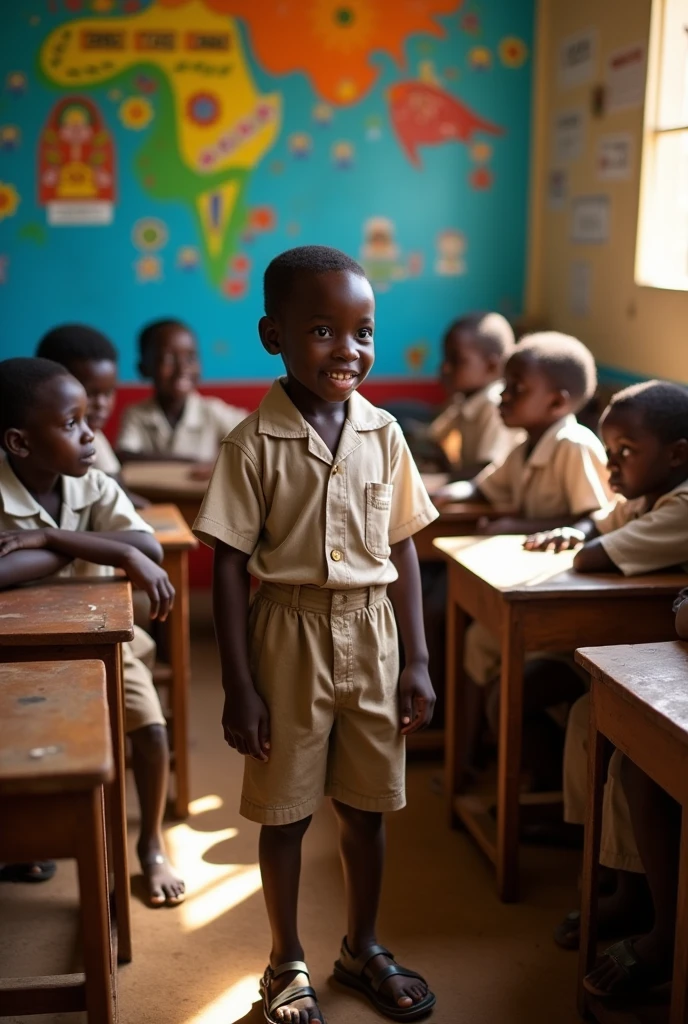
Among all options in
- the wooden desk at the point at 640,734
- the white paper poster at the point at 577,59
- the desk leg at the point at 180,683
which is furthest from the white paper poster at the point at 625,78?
the wooden desk at the point at 640,734

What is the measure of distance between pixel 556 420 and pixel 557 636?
2.70ft

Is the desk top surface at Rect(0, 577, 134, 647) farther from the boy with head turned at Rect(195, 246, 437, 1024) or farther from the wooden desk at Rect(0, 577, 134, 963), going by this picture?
the boy with head turned at Rect(195, 246, 437, 1024)

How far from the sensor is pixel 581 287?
4352mm

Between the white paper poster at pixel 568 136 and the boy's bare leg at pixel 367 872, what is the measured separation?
3.04m

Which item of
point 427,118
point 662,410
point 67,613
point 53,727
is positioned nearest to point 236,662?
point 67,613

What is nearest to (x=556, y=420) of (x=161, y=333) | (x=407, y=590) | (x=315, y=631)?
(x=407, y=590)

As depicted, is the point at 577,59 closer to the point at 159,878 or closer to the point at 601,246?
the point at 601,246

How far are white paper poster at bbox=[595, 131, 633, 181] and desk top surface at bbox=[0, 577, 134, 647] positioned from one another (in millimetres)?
2461

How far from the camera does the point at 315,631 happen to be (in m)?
1.98

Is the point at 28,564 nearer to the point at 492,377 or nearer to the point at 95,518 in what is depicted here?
the point at 95,518

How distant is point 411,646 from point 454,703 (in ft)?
2.94

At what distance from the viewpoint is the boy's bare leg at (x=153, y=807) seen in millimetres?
2607

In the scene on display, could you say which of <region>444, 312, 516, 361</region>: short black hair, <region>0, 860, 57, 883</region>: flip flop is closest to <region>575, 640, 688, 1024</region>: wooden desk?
<region>0, 860, 57, 883</region>: flip flop

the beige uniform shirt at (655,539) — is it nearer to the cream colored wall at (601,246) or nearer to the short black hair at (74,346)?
the cream colored wall at (601,246)
